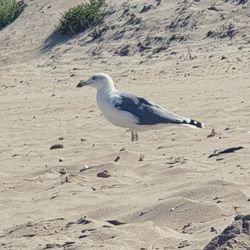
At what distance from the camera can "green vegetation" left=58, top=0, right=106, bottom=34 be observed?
82.1ft

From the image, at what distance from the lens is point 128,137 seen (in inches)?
468

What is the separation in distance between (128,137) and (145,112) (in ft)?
2.82

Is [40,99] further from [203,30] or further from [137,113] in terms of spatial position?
[137,113]

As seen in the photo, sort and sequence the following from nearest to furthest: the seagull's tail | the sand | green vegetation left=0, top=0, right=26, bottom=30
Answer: the sand → the seagull's tail → green vegetation left=0, top=0, right=26, bottom=30

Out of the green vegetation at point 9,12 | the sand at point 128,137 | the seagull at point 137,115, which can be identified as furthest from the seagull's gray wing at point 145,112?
the green vegetation at point 9,12

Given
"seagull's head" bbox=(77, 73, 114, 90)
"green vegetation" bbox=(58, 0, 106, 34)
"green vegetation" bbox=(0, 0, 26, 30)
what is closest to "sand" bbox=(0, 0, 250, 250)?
"green vegetation" bbox=(58, 0, 106, 34)

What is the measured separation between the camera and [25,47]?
26047mm

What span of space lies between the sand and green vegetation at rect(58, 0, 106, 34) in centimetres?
39

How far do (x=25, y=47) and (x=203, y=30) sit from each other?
618cm

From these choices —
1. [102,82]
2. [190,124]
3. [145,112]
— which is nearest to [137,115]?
[145,112]

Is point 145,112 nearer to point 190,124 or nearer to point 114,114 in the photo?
point 114,114

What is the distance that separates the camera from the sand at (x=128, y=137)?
6.52 meters

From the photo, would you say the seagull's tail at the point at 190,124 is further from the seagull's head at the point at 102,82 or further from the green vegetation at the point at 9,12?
the green vegetation at the point at 9,12

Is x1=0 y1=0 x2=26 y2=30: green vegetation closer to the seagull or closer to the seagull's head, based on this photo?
the seagull's head
